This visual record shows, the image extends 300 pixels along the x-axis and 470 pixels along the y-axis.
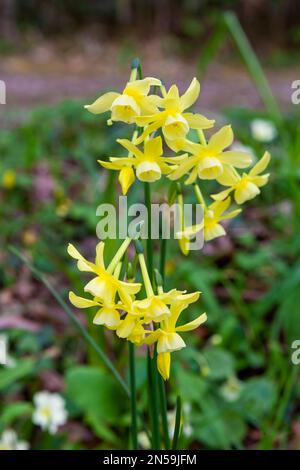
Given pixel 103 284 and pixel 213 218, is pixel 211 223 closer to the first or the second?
pixel 213 218

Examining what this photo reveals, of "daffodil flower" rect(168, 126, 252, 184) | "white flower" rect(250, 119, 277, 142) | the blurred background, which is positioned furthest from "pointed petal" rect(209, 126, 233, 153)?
"white flower" rect(250, 119, 277, 142)

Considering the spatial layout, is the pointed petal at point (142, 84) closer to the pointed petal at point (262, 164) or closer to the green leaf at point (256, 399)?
the pointed petal at point (262, 164)

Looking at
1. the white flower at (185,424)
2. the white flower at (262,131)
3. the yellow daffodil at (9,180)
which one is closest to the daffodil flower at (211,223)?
the white flower at (185,424)

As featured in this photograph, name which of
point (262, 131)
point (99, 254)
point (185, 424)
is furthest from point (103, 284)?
point (262, 131)

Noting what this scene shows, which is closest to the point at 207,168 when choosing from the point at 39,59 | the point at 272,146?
the point at 272,146

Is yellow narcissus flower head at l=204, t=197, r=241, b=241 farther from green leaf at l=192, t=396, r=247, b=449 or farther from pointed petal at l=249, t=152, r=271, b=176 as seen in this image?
green leaf at l=192, t=396, r=247, b=449
